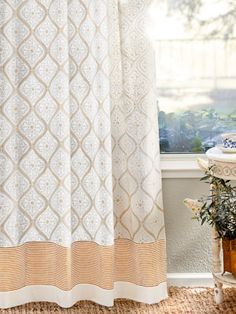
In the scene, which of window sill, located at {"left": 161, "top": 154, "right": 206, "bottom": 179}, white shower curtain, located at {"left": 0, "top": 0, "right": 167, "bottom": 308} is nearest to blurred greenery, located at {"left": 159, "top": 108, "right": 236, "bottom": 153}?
window sill, located at {"left": 161, "top": 154, "right": 206, "bottom": 179}

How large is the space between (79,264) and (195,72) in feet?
3.72

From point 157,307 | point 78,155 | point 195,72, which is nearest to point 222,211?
point 157,307

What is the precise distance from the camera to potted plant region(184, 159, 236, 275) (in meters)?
2.67

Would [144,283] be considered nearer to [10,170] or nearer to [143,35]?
[10,170]

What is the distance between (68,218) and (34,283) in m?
0.37

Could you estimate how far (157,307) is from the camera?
280cm

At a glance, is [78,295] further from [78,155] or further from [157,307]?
[78,155]

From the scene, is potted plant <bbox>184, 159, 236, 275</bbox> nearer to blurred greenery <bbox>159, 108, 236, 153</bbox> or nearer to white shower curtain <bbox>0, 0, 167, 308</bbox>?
white shower curtain <bbox>0, 0, 167, 308</bbox>

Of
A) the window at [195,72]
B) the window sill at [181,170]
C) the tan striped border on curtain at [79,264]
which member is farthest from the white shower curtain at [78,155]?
the window at [195,72]

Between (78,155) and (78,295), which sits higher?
(78,155)

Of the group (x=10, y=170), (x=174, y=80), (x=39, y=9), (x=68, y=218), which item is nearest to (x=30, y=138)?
(x=10, y=170)

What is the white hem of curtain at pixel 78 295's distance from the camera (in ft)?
9.19

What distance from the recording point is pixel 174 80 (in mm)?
3123

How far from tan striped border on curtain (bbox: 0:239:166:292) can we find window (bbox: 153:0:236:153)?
594mm
